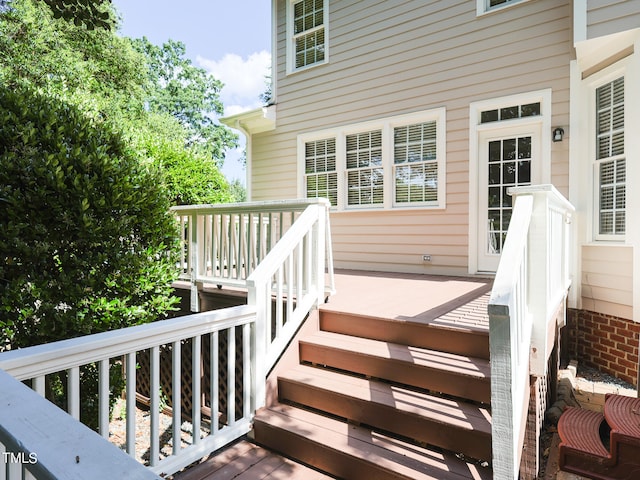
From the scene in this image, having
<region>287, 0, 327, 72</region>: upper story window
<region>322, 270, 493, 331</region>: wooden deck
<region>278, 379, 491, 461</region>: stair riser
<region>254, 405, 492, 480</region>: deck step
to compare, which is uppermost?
<region>287, 0, 327, 72</region>: upper story window

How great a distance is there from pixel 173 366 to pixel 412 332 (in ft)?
5.55

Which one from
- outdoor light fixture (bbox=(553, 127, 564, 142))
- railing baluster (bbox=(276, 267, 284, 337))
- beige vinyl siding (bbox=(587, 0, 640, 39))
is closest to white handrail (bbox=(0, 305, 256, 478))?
railing baluster (bbox=(276, 267, 284, 337))

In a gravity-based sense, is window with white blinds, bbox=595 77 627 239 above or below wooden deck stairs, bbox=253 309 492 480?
above

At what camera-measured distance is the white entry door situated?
17.1 ft

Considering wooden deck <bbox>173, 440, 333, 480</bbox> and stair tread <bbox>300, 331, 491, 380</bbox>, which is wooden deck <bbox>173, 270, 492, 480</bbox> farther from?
stair tread <bbox>300, 331, 491, 380</bbox>

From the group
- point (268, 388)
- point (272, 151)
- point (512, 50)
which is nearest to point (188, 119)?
point (272, 151)

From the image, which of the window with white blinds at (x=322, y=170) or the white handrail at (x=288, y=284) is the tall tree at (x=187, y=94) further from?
the white handrail at (x=288, y=284)

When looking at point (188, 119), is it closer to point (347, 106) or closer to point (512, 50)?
point (347, 106)

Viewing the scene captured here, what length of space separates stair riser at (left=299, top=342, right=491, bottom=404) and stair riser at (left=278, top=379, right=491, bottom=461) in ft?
0.95

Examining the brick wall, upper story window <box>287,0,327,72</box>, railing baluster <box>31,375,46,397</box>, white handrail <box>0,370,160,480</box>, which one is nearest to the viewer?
white handrail <box>0,370,160,480</box>

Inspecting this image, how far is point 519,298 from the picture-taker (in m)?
2.05

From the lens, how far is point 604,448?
2.48 m

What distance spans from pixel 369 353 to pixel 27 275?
2.41 meters

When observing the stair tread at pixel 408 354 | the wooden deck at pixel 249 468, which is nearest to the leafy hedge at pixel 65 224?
the wooden deck at pixel 249 468
